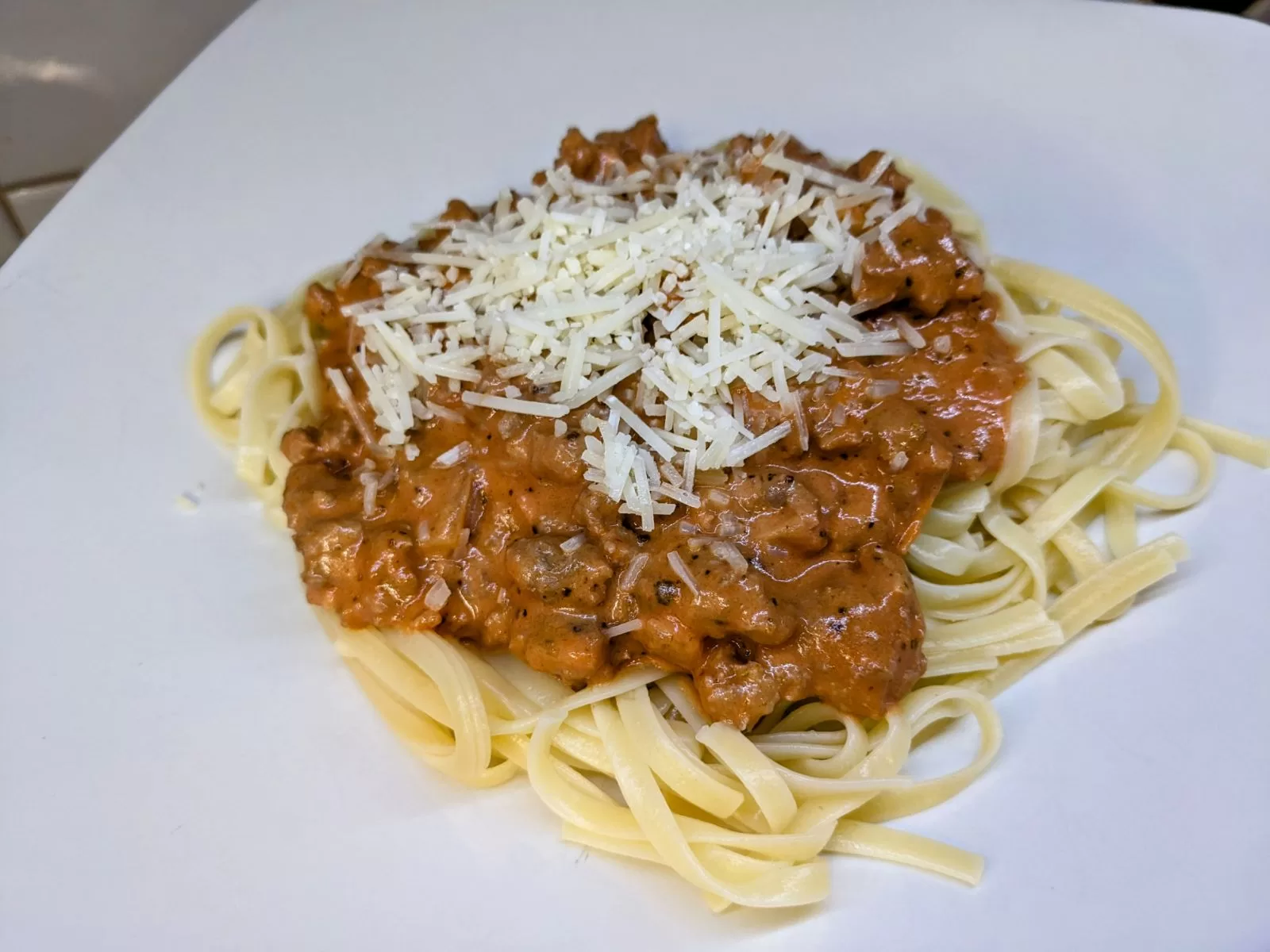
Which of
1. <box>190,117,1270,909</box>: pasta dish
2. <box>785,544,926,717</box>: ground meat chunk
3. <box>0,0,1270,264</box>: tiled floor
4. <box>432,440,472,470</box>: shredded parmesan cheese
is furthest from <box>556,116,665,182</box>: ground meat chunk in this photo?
<box>0,0,1270,264</box>: tiled floor

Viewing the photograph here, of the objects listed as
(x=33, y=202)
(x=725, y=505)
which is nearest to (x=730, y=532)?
(x=725, y=505)

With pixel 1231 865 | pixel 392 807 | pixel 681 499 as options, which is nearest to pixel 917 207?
pixel 681 499

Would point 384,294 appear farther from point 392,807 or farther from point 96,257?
point 392,807

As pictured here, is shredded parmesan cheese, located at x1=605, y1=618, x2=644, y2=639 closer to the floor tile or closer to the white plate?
the white plate

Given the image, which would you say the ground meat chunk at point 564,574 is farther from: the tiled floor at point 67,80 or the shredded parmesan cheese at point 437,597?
the tiled floor at point 67,80

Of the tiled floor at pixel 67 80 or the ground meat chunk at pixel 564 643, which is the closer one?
the ground meat chunk at pixel 564 643

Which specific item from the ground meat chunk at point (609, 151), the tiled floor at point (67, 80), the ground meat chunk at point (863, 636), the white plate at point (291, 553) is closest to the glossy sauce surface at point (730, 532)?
the ground meat chunk at point (863, 636)

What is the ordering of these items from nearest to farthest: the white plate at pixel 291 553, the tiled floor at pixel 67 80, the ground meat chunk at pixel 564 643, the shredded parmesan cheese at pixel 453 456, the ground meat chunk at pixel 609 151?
1. the white plate at pixel 291 553
2. the ground meat chunk at pixel 564 643
3. the shredded parmesan cheese at pixel 453 456
4. the ground meat chunk at pixel 609 151
5. the tiled floor at pixel 67 80
